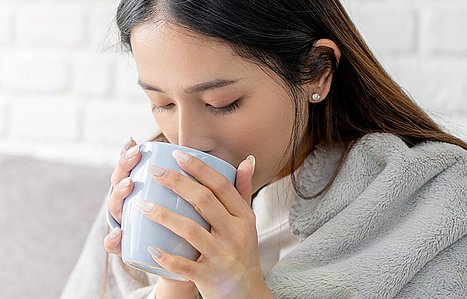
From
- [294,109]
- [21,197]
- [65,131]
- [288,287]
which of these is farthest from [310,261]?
[65,131]

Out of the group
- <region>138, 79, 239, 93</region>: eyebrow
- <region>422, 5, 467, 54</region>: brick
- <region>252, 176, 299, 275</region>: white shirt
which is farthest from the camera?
<region>422, 5, 467, 54</region>: brick

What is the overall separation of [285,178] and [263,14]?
0.28m

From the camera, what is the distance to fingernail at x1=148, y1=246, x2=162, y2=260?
2.99 feet

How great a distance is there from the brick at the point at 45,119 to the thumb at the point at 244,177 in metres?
0.94

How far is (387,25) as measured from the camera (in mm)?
1514

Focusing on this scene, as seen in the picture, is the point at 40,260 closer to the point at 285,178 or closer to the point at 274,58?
the point at 285,178

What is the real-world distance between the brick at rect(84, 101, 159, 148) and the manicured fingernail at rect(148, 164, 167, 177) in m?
0.78

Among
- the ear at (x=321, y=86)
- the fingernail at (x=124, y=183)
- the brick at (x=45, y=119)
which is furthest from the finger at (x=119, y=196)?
the brick at (x=45, y=119)

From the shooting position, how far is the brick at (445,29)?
1.45m

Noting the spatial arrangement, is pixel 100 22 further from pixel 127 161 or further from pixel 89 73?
pixel 127 161

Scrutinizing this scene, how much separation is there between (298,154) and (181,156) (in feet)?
1.02

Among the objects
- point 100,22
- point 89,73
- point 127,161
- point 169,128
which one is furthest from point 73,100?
point 127,161

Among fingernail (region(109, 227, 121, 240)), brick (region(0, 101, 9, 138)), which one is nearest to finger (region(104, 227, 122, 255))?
fingernail (region(109, 227, 121, 240))

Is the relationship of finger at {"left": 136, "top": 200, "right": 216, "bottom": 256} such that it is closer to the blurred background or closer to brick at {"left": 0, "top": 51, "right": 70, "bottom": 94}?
the blurred background
